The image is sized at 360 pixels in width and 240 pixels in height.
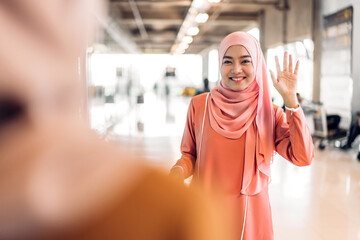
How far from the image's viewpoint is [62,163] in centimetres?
32

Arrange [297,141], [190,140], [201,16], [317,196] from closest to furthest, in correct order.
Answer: [297,141] → [190,140] → [317,196] → [201,16]

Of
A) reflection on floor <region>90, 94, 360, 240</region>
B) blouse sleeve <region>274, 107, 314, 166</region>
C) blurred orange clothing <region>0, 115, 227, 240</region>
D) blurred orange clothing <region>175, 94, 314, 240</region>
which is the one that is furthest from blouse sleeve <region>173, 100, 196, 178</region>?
blurred orange clothing <region>0, 115, 227, 240</region>

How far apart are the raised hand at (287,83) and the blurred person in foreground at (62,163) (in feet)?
3.69

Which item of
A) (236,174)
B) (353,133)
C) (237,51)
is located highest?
(237,51)

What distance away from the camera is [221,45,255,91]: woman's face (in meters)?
1.51

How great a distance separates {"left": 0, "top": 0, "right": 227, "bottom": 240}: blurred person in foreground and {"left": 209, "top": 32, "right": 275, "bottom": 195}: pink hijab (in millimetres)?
1126

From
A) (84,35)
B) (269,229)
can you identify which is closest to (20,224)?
(84,35)

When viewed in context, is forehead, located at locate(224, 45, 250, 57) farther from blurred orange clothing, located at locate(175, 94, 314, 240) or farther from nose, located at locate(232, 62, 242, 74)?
blurred orange clothing, located at locate(175, 94, 314, 240)

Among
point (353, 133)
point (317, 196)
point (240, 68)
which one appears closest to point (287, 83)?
point (240, 68)

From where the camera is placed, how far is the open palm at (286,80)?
1.47 m

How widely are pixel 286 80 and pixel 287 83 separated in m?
0.01

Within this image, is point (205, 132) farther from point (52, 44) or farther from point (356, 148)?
point (356, 148)

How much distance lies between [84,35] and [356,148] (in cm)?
796

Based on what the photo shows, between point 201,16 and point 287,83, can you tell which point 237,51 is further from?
point 201,16
